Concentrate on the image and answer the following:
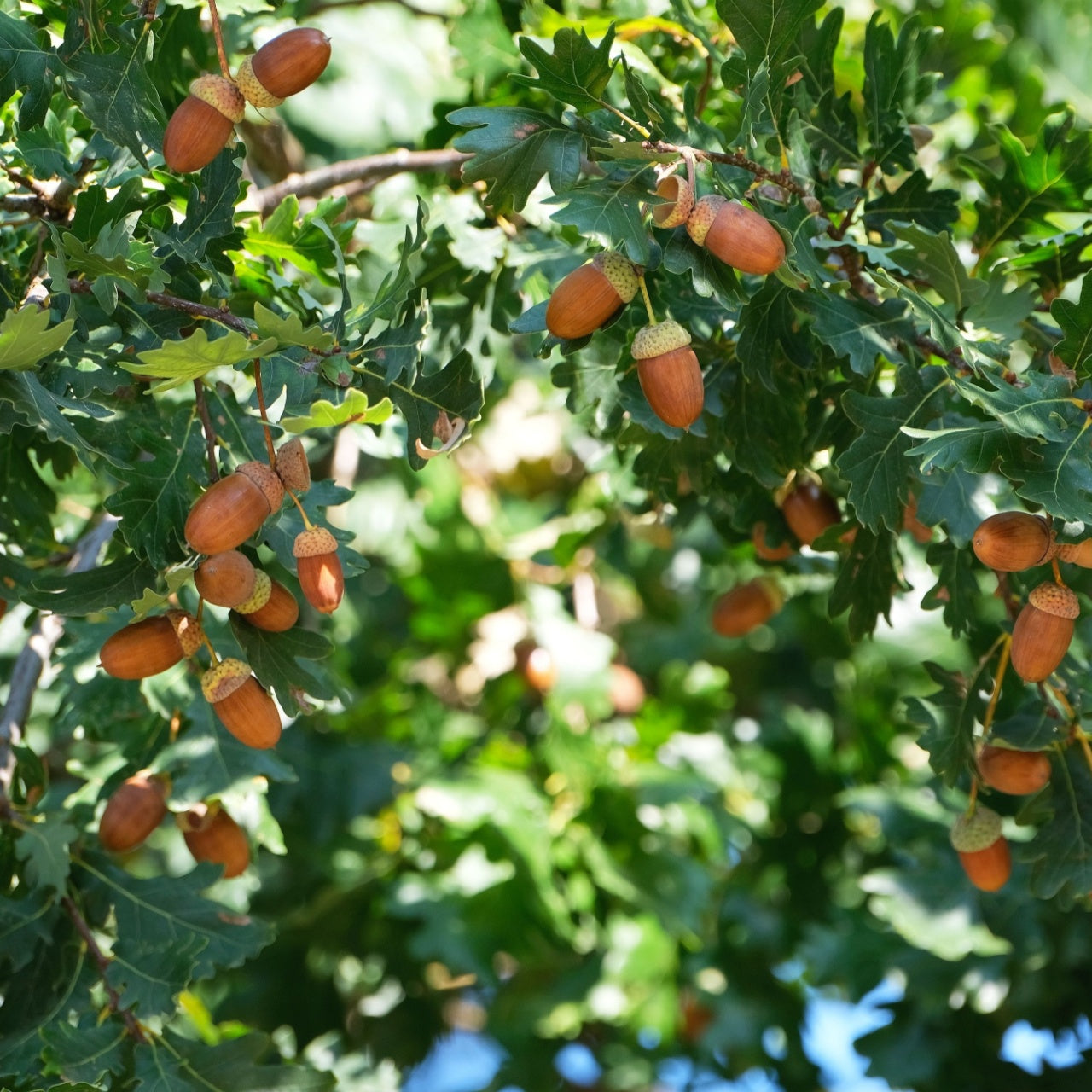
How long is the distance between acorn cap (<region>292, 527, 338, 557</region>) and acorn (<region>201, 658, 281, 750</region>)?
0.15 meters

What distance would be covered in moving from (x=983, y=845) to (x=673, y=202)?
89 cm

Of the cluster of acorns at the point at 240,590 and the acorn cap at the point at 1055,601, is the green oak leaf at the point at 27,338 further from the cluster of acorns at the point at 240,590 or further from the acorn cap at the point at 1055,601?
the acorn cap at the point at 1055,601

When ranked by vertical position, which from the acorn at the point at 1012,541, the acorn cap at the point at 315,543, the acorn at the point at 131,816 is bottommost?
the acorn at the point at 131,816

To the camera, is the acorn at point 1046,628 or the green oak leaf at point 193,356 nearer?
the green oak leaf at point 193,356

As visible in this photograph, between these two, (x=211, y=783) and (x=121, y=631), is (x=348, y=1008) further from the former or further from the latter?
(x=121, y=631)

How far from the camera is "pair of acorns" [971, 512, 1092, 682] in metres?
1.24

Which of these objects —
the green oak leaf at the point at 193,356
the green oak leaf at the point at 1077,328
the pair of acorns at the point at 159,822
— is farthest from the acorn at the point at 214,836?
the green oak leaf at the point at 1077,328

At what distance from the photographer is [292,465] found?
1274 millimetres

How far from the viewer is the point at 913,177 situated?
4.98ft

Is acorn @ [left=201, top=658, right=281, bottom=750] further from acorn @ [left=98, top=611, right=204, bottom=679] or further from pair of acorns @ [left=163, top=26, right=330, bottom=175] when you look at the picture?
pair of acorns @ [left=163, top=26, right=330, bottom=175]

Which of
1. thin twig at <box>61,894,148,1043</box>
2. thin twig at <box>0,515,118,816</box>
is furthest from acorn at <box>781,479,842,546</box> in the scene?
thin twig at <box>61,894,148,1043</box>

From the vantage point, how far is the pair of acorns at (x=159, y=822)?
159 cm

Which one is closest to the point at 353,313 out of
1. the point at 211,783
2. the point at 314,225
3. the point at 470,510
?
the point at 314,225

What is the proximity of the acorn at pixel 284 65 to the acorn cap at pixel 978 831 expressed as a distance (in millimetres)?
1142
